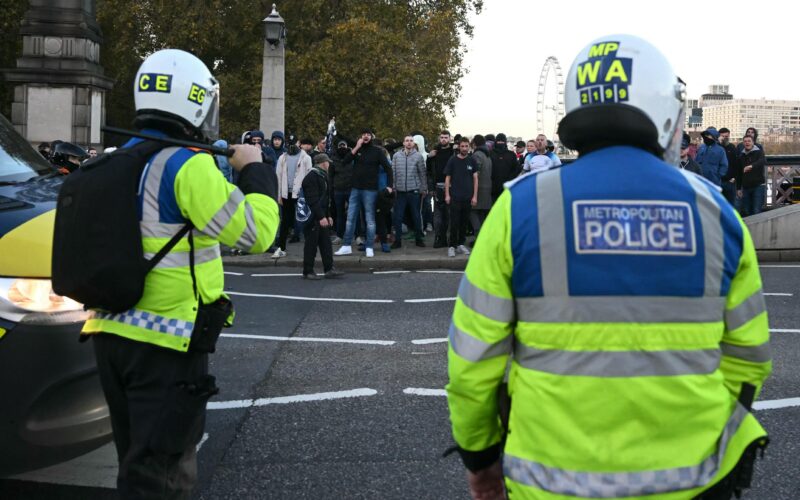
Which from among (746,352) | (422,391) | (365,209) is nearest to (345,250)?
(365,209)

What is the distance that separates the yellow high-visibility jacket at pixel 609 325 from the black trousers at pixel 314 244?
385 inches

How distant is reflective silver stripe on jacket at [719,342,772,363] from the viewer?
7.24 feet

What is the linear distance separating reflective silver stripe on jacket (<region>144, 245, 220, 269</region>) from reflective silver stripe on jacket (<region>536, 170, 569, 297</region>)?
149cm

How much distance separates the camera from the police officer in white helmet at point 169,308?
120 inches

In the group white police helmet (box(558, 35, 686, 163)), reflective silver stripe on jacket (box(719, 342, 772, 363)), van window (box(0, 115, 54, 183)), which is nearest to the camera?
white police helmet (box(558, 35, 686, 163))

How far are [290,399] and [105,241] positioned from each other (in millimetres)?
3213

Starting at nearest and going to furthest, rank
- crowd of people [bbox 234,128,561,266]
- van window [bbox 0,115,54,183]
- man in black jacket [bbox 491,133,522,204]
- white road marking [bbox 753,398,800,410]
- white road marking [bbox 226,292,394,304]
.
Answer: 1. van window [bbox 0,115,54,183]
2. white road marking [bbox 753,398,800,410]
3. white road marking [bbox 226,292,394,304]
4. crowd of people [bbox 234,128,561,266]
5. man in black jacket [bbox 491,133,522,204]

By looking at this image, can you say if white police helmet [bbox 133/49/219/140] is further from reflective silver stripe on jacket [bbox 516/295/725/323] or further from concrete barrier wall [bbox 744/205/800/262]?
concrete barrier wall [bbox 744/205/800/262]

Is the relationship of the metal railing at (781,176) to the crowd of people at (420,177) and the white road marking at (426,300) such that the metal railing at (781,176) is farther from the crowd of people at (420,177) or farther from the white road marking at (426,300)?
the white road marking at (426,300)

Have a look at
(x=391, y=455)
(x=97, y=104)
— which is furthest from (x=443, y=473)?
(x=97, y=104)

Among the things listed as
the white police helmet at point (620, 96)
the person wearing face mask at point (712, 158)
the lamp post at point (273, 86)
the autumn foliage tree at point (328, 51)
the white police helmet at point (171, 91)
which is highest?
the autumn foliage tree at point (328, 51)

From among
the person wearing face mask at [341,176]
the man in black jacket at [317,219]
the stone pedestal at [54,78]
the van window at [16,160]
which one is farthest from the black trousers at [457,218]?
the stone pedestal at [54,78]

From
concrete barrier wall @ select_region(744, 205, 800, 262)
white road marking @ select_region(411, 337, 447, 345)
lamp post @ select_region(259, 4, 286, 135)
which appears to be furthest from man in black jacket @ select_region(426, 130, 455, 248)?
white road marking @ select_region(411, 337, 447, 345)

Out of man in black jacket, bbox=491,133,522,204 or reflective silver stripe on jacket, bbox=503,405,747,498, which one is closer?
reflective silver stripe on jacket, bbox=503,405,747,498
